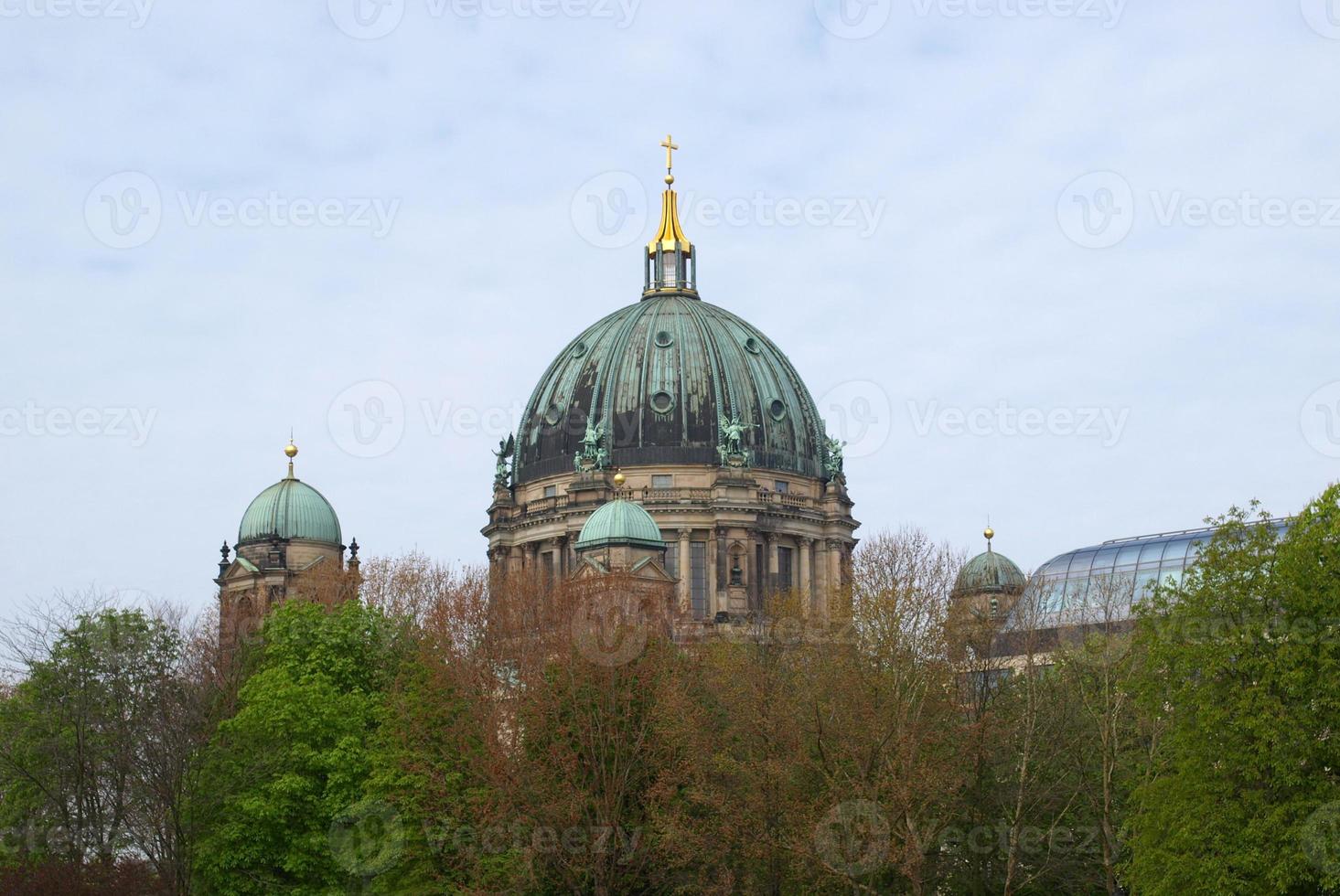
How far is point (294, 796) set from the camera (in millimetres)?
67438

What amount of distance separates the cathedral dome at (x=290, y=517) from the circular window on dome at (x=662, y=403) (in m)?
19.5

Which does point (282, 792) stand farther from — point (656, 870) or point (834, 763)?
point (834, 763)

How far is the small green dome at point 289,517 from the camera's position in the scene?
113062mm

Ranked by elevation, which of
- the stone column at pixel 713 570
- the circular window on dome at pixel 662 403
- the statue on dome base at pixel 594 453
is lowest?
the stone column at pixel 713 570

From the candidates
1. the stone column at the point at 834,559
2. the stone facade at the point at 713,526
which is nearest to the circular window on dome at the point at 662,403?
the stone facade at the point at 713,526

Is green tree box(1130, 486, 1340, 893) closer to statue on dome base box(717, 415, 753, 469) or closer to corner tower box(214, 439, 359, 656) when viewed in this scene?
statue on dome base box(717, 415, 753, 469)

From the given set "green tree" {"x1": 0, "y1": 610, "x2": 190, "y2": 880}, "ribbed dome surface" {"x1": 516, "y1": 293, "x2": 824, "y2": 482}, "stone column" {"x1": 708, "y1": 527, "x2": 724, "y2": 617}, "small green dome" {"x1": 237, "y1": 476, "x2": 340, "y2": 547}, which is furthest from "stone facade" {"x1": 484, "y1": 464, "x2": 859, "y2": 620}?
"green tree" {"x1": 0, "y1": 610, "x2": 190, "y2": 880}

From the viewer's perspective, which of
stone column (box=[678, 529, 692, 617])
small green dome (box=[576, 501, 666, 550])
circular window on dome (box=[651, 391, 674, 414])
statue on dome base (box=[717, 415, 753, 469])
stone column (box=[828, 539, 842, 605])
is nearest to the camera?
small green dome (box=[576, 501, 666, 550])

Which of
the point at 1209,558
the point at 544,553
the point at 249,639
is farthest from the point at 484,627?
the point at 544,553

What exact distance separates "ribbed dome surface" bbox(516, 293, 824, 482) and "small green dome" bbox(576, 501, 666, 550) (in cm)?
1020

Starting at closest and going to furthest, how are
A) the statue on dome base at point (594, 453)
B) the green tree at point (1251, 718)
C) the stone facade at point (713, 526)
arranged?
the green tree at point (1251, 718), the stone facade at point (713, 526), the statue on dome base at point (594, 453)

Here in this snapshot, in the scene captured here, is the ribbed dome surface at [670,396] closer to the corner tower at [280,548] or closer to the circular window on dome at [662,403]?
the circular window on dome at [662,403]

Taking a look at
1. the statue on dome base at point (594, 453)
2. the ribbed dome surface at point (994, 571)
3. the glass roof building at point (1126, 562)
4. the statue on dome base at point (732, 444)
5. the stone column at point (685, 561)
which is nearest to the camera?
the glass roof building at point (1126, 562)

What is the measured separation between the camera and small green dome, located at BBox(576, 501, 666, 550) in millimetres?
100750
